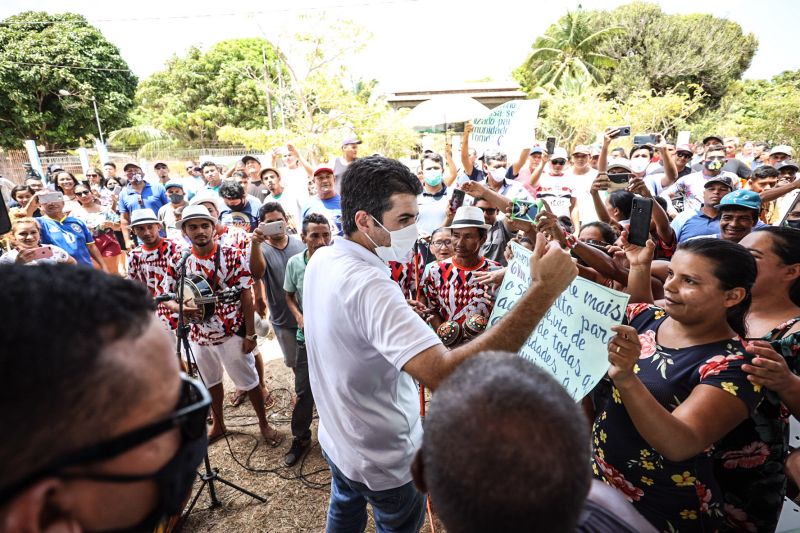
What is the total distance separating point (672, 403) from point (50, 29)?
36.1 meters

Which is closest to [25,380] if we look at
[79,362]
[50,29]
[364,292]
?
[79,362]

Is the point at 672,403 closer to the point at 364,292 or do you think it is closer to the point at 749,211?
the point at 364,292

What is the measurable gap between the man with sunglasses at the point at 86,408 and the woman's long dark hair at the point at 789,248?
9.20 feet

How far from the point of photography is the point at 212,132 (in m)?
33.8

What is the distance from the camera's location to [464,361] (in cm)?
116

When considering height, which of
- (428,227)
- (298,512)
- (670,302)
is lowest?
(298,512)

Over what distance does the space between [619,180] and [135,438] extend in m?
3.77

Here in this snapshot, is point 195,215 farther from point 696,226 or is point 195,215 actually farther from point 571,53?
point 571,53

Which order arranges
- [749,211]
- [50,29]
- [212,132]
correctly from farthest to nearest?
[212,132] < [50,29] < [749,211]

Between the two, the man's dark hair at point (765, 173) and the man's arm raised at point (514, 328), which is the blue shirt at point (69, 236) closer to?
the man's arm raised at point (514, 328)

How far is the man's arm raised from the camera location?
4.61 feet

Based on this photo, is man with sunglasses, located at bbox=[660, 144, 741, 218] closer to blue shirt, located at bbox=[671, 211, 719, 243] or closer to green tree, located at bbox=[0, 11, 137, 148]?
blue shirt, located at bbox=[671, 211, 719, 243]

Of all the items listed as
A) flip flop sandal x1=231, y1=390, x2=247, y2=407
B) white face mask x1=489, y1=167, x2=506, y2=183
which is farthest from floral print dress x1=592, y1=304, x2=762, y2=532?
white face mask x1=489, y1=167, x2=506, y2=183

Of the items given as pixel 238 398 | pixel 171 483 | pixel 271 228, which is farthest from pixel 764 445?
pixel 238 398
